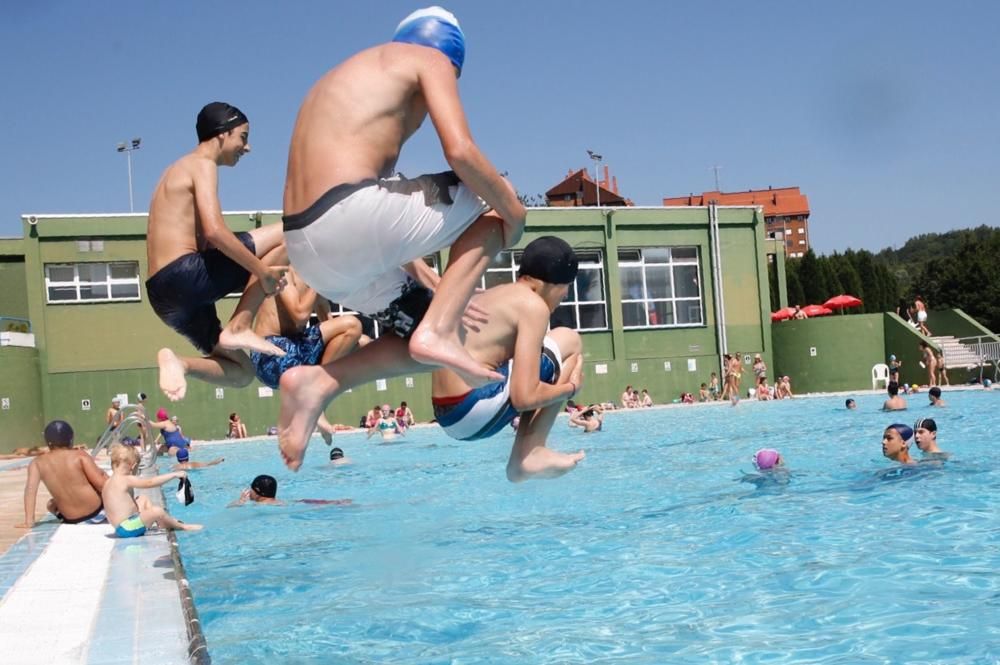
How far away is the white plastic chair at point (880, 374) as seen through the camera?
113 feet

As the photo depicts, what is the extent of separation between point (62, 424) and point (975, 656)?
8250mm

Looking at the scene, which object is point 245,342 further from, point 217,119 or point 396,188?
point 396,188

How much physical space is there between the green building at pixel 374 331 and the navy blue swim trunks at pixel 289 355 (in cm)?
2210

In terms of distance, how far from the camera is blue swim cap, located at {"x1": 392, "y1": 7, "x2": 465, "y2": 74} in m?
4.16

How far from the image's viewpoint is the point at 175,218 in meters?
5.64

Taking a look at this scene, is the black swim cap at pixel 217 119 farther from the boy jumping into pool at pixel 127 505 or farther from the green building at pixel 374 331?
the green building at pixel 374 331

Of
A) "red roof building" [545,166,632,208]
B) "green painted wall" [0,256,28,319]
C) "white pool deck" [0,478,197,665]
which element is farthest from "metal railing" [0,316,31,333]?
"red roof building" [545,166,632,208]

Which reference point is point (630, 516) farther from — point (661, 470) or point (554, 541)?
point (661, 470)

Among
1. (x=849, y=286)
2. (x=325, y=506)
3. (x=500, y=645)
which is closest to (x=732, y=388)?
(x=325, y=506)

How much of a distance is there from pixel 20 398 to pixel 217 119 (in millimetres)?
25974

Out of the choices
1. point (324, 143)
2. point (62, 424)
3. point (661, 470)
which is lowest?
point (661, 470)

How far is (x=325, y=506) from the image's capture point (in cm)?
1274

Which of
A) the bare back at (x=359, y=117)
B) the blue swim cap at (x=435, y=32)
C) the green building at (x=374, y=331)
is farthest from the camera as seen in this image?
the green building at (x=374, y=331)

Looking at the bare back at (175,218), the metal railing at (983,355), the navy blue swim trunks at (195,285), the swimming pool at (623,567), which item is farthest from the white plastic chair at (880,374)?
the bare back at (175,218)
